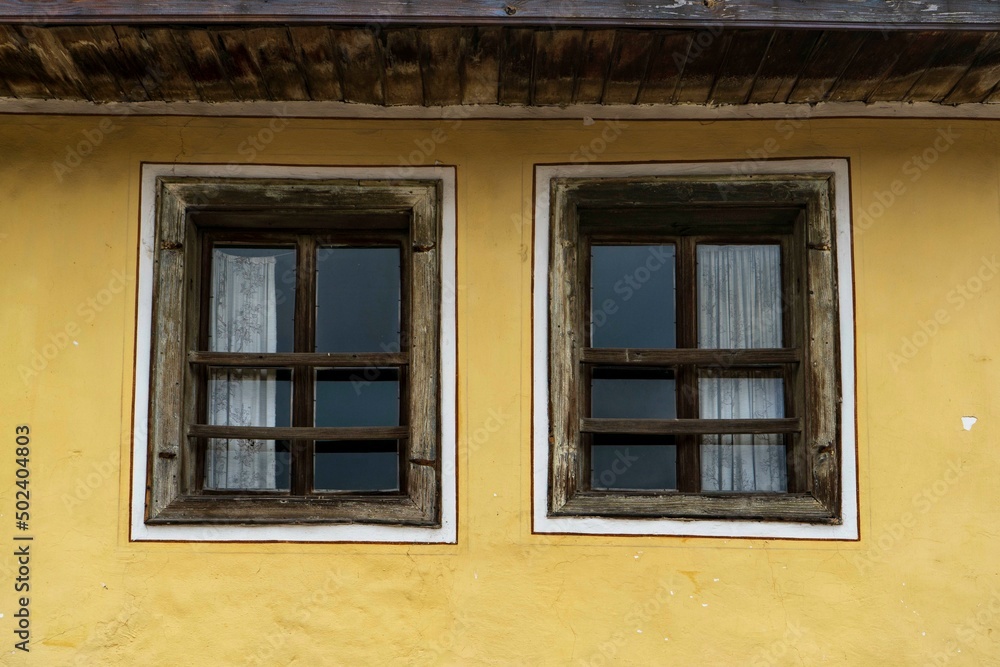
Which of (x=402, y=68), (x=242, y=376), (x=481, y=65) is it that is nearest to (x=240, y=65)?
(x=402, y=68)

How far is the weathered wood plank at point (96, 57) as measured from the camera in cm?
284

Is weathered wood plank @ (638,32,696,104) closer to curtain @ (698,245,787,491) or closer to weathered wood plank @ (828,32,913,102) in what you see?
weathered wood plank @ (828,32,913,102)

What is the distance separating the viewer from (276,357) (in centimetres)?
345

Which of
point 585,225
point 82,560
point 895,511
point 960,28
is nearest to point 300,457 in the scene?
point 82,560

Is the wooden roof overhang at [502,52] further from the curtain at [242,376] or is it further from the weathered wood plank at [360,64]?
the curtain at [242,376]

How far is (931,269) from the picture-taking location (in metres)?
3.33

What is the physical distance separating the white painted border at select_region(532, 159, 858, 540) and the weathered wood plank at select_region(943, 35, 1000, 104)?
0.48m

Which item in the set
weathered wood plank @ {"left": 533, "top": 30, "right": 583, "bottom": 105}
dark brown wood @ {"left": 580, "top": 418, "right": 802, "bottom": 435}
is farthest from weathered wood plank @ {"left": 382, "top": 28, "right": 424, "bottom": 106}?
dark brown wood @ {"left": 580, "top": 418, "right": 802, "bottom": 435}

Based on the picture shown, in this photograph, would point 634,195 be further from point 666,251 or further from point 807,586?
point 807,586

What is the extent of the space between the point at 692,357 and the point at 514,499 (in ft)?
2.95

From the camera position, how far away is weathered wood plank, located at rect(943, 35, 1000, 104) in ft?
9.74

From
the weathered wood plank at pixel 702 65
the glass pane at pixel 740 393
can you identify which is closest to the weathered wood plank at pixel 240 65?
the weathered wood plank at pixel 702 65

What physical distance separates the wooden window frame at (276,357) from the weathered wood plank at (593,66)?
67 centimetres

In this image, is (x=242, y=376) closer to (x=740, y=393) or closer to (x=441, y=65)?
(x=441, y=65)
